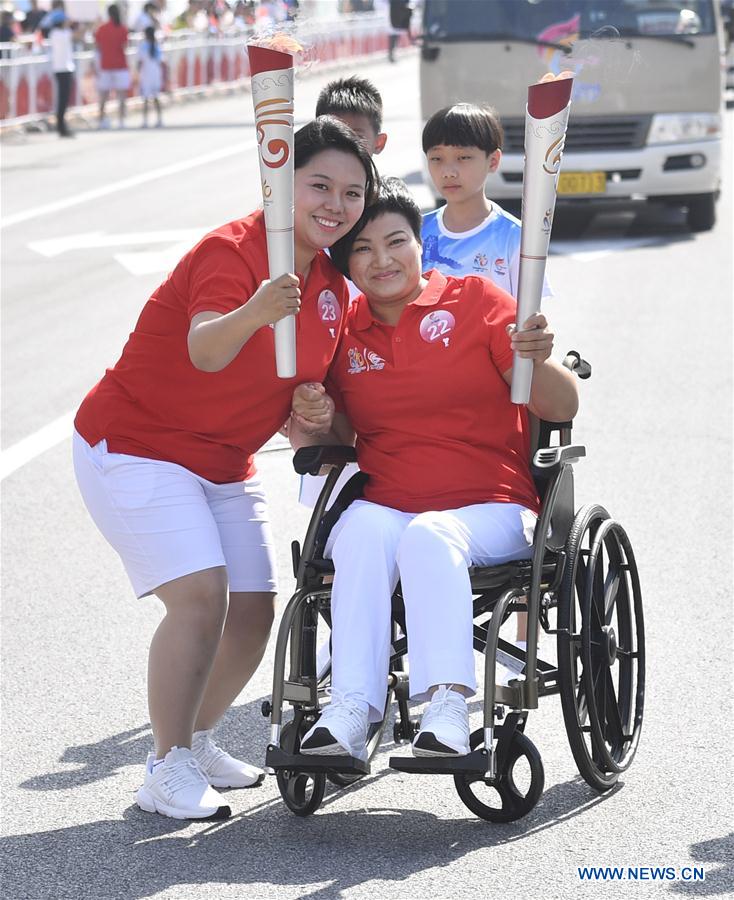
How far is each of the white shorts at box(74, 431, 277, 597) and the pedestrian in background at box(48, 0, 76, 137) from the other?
20.9 meters

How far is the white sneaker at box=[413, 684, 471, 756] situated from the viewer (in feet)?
12.6

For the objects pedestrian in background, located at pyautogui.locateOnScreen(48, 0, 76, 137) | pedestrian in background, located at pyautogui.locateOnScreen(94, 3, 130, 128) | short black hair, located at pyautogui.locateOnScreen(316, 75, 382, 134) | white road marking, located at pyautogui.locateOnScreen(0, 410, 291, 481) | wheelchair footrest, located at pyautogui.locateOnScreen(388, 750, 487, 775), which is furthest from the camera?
pedestrian in background, located at pyautogui.locateOnScreen(94, 3, 130, 128)

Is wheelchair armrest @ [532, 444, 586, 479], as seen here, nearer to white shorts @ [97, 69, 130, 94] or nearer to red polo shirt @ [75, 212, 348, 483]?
red polo shirt @ [75, 212, 348, 483]

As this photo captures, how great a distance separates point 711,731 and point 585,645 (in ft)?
2.65

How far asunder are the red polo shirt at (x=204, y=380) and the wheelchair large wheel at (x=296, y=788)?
2.42ft

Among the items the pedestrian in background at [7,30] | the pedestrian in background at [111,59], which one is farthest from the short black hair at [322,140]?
the pedestrian in background at [111,59]

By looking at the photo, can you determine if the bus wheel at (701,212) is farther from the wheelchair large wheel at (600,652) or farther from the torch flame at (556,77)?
A: the torch flame at (556,77)

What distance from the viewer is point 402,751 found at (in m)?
4.68

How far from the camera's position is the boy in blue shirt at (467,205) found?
5176 mm

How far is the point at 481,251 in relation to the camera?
5191mm

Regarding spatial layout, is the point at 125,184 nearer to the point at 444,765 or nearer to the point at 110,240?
the point at 110,240

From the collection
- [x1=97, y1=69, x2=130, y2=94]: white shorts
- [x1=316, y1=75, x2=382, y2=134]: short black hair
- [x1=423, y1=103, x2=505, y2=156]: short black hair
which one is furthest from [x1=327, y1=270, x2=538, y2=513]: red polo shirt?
[x1=97, y1=69, x2=130, y2=94]: white shorts

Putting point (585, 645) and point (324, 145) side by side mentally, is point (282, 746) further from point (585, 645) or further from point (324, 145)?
point (324, 145)

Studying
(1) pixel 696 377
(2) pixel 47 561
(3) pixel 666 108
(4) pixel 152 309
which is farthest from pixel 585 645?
(3) pixel 666 108
